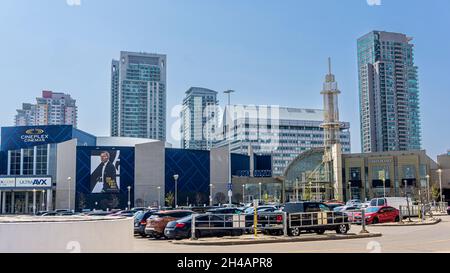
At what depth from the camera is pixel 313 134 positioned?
6501 inches

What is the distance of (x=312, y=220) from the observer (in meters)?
22.3

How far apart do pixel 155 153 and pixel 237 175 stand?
19.4 m

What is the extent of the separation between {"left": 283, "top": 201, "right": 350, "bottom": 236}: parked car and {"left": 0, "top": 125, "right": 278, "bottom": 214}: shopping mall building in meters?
55.5

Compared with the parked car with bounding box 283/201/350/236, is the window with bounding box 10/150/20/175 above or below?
above

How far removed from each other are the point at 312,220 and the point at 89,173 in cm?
6276

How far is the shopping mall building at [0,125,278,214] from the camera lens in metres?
76.9

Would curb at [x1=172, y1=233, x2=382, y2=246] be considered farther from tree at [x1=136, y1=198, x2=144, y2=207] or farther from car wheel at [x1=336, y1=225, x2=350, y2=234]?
tree at [x1=136, y1=198, x2=144, y2=207]

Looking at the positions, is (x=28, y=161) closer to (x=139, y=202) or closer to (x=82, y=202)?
(x=82, y=202)

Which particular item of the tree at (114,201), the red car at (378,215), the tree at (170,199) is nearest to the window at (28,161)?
the tree at (114,201)

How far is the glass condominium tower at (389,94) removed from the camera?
6501 inches

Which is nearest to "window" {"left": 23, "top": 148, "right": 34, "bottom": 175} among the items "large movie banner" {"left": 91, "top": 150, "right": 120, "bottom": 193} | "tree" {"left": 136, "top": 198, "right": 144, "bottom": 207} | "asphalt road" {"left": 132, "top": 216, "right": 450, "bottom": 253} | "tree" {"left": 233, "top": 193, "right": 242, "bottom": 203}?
"large movie banner" {"left": 91, "top": 150, "right": 120, "bottom": 193}

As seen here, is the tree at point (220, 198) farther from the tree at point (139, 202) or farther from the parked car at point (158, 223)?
the parked car at point (158, 223)
